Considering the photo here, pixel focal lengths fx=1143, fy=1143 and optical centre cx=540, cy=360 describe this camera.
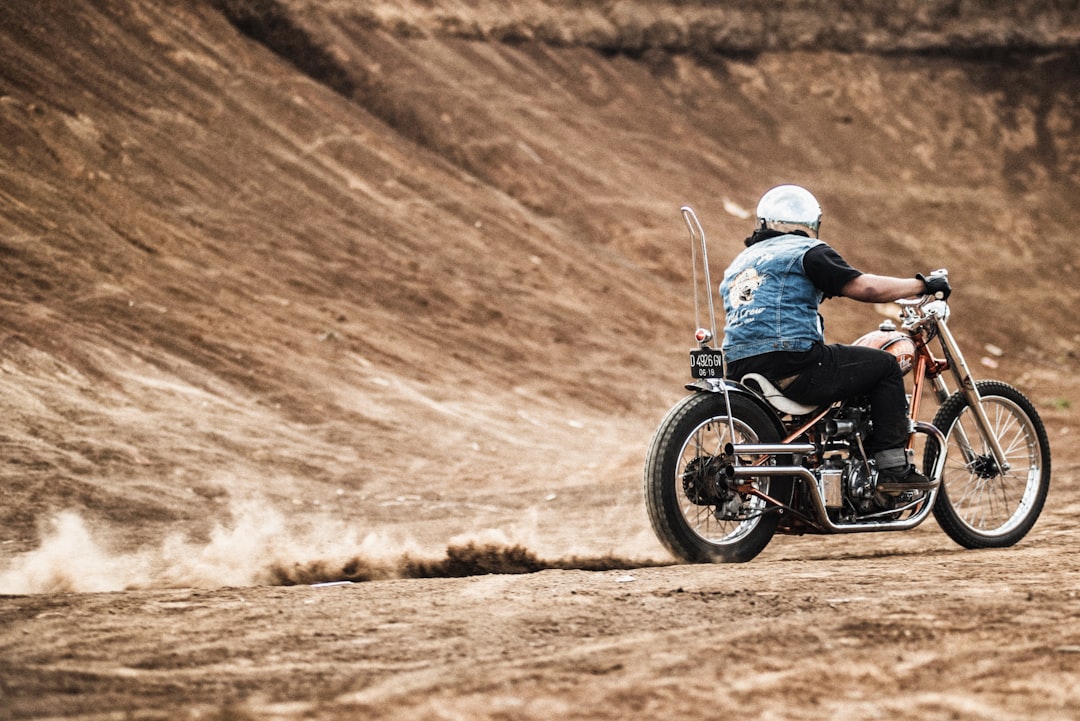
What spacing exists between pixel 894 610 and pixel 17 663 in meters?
2.78

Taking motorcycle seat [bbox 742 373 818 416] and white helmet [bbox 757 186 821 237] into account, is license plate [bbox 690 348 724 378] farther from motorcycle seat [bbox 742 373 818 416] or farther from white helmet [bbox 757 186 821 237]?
white helmet [bbox 757 186 821 237]

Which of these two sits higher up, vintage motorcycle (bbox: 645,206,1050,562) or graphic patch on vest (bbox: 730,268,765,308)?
graphic patch on vest (bbox: 730,268,765,308)

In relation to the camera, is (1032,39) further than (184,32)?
Yes

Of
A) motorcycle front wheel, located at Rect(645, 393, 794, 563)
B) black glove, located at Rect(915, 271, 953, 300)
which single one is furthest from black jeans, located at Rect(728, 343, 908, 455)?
black glove, located at Rect(915, 271, 953, 300)

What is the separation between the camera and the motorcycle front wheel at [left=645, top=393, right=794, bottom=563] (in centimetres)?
512

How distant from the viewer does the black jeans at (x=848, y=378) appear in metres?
5.41

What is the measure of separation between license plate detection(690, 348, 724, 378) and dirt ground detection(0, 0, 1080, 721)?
925 millimetres

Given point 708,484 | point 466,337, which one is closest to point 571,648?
point 708,484

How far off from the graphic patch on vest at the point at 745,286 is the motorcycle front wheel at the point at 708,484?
492mm

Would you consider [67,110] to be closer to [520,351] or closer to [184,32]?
[184,32]

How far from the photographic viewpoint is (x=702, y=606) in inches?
161

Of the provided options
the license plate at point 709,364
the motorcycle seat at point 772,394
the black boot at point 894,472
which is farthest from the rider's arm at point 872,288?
the black boot at point 894,472

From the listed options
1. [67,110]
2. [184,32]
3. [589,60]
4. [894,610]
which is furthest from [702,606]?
[589,60]

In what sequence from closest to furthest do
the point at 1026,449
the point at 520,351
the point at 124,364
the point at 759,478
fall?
the point at 759,478
the point at 1026,449
the point at 124,364
the point at 520,351
